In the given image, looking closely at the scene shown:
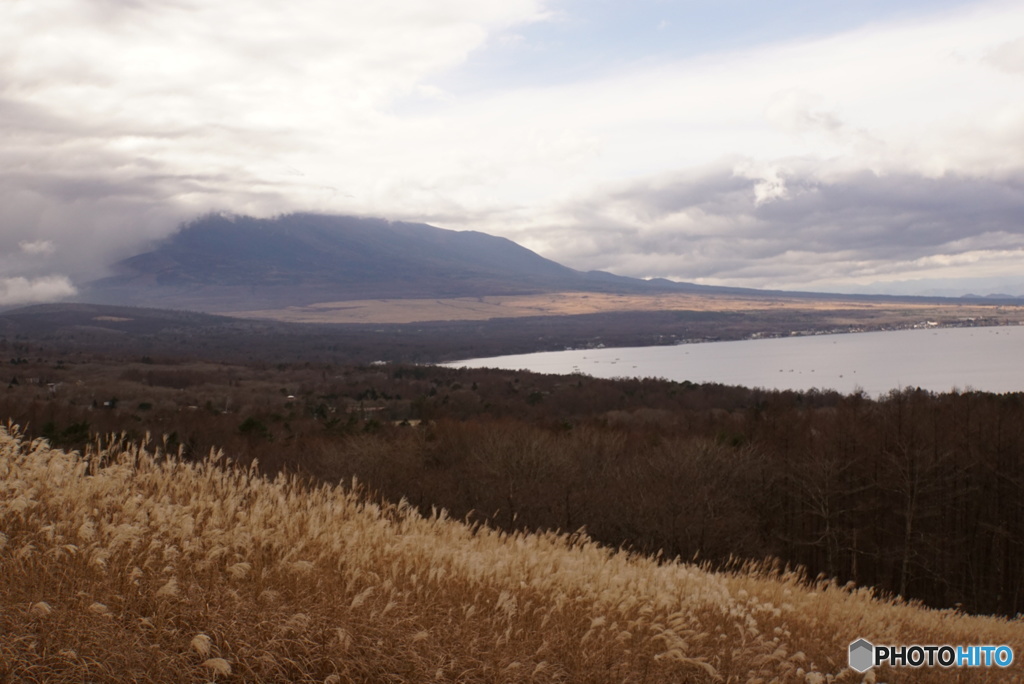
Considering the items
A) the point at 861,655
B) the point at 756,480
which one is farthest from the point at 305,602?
the point at 756,480

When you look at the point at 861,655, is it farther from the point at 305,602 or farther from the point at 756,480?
the point at 756,480

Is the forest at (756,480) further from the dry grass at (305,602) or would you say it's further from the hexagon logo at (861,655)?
the dry grass at (305,602)

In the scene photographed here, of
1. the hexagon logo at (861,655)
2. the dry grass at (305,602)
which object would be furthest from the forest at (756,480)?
the dry grass at (305,602)

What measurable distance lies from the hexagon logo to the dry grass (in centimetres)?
12

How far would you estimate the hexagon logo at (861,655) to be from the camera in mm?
7578

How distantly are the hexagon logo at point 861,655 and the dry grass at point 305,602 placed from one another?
125 millimetres

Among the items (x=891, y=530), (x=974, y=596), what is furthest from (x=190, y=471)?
(x=891, y=530)

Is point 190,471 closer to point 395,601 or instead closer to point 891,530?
point 395,601

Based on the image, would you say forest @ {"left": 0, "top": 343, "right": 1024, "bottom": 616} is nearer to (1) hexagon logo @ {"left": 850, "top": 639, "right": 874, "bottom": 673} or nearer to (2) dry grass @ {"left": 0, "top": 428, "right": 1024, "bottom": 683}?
(1) hexagon logo @ {"left": 850, "top": 639, "right": 874, "bottom": 673}

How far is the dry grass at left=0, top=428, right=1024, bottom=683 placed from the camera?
17.0 feet

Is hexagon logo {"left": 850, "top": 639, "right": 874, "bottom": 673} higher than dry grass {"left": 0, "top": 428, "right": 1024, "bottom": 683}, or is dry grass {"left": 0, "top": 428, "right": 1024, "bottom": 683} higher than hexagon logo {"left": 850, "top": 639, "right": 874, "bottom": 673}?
dry grass {"left": 0, "top": 428, "right": 1024, "bottom": 683}

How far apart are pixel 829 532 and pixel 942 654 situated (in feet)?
113

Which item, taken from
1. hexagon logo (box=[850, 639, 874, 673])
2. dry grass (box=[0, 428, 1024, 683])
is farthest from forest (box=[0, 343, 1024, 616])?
dry grass (box=[0, 428, 1024, 683])

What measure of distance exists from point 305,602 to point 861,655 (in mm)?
5545
